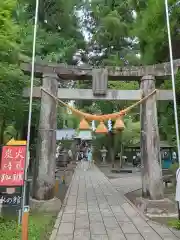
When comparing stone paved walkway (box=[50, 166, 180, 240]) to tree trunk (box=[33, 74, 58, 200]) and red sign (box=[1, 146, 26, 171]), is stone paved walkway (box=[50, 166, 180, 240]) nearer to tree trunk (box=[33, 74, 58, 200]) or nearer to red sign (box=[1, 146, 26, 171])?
tree trunk (box=[33, 74, 58, 200])

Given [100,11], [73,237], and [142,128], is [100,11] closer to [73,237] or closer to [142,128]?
[142,128]

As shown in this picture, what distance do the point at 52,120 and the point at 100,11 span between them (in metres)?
15.3

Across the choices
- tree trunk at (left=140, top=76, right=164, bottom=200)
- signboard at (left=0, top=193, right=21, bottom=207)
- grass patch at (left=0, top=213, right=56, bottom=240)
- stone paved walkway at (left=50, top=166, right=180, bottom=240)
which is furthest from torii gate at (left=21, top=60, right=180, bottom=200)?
signboard at (left=0, top=193, right=21, bottom=207)

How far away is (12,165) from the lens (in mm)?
6055

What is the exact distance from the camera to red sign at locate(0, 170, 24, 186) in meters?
5.94

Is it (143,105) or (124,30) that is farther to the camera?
(124,30)

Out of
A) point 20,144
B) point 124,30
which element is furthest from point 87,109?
point 20,144

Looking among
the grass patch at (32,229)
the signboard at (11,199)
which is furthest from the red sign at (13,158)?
the grass patch at (32,229)

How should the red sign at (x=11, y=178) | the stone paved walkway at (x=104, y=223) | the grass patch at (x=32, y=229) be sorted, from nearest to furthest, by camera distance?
1. the grass patch at (x=32, y=229)
2. the stone paved walkway at (x=104, y=223)
3. the red sign at (x=11, y=178)

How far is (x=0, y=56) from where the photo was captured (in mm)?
6102

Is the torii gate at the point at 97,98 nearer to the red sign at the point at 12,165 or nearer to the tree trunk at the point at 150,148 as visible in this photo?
the tree trunk at the point at 150,148

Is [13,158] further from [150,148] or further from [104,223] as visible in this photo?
[150,148]

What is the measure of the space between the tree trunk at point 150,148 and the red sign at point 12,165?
4.03 metres

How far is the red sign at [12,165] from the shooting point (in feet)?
19.6
